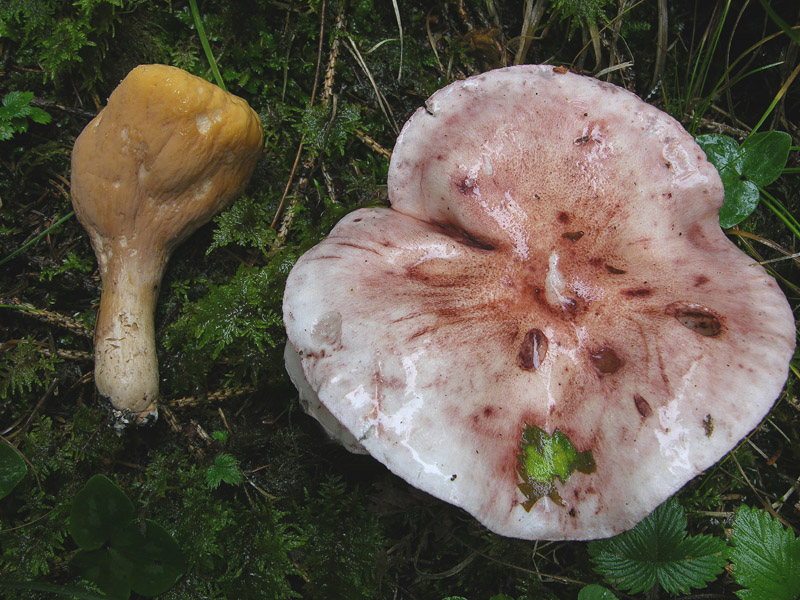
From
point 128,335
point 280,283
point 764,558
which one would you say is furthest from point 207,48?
point 764,558

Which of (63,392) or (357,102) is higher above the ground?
(357,102)

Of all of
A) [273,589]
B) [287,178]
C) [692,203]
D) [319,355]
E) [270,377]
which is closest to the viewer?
[319,355]

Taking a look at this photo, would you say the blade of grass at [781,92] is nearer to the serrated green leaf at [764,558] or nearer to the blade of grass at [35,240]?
the serrated green leaf at [764,558]

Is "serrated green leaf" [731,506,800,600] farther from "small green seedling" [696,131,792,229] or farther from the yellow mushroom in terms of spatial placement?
the yellow mushroom

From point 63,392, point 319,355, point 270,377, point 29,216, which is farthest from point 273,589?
point 29,216

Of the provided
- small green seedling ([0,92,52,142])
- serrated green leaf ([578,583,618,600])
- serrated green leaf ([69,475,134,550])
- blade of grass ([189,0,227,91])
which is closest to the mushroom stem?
serrated green leaf ([69,475,134,550])

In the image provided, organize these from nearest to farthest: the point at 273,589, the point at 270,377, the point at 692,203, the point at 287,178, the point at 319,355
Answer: the point at 319,355 < the point at 692,203 < the point at 273,589 < the point at 270,377 < the point at 287,178

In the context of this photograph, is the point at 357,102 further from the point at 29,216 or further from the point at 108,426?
the point at 108,426
